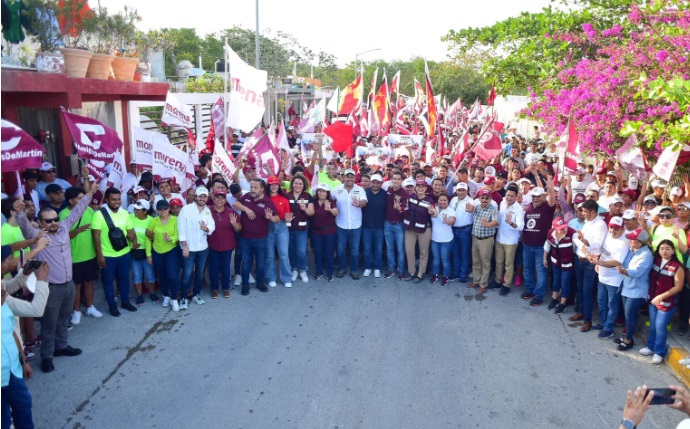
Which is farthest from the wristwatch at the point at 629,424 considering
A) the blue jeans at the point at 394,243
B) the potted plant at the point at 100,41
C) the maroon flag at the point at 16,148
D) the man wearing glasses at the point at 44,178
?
the potted plant at the point at 100,41

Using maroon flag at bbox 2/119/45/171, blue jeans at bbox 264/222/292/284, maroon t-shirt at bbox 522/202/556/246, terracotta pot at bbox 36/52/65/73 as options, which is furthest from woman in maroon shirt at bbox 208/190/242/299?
maroon t-shirt at bbox 522/202/556/246

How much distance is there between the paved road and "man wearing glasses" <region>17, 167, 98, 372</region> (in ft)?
0.75

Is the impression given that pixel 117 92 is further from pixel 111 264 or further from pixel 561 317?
pixel 561 317

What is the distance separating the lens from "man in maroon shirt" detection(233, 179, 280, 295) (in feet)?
27.1

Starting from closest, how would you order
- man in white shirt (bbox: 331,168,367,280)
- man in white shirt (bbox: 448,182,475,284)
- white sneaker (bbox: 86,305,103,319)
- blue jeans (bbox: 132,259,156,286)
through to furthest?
white sneaker (bbox: 86,305,103,319), blue jeans (bbox: 132,259,156,286), man in white shirt (bbox: 448,182,475,284), man in white shirt (bbox: 331,168,367,280)

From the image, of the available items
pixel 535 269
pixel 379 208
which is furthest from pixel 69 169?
pixel 535 269

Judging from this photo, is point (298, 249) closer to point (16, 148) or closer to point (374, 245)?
point (374, 245)

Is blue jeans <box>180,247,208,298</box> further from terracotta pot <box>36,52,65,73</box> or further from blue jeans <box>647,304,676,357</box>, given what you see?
blue jeans <box>647,304,676,357</box>

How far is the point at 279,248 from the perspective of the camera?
8703 mm

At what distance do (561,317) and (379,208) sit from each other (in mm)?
3188

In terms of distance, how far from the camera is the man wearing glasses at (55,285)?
592cm

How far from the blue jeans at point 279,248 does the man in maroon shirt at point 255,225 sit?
0.69 feet

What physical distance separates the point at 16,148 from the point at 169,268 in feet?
8.66

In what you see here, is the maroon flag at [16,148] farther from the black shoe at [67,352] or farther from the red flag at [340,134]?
the red flag at [340,134]
